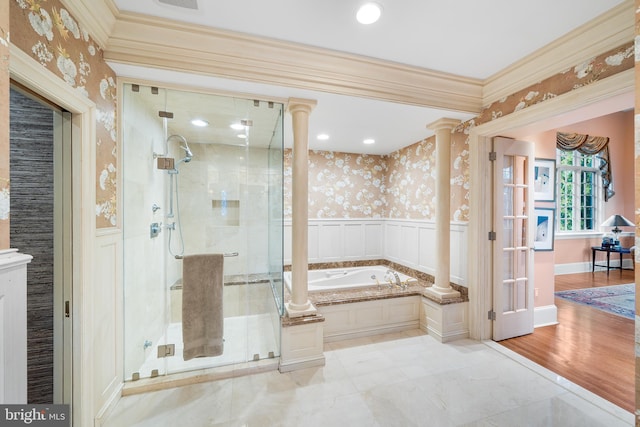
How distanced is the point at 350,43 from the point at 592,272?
23.2ft

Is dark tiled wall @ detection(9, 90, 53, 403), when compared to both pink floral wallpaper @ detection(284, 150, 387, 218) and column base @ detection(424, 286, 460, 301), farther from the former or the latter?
column base @ detection(424, 286, 460, 301)

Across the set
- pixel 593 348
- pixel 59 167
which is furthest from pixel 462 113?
pixel 59 167

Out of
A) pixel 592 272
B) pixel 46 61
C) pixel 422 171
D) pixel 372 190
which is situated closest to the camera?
pixel 46 61

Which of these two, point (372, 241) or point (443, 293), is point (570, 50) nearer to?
point (443, 293)

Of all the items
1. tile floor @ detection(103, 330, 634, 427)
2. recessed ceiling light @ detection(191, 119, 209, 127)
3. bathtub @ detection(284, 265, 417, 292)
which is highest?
recessed ceiling light @ detection(191, 119, 209, 127)

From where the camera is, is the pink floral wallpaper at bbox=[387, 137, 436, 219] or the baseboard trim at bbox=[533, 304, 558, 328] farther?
the pink floral wallpaper at bbox=[387, 137, 436, 219]

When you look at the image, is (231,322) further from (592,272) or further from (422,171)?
(592,272)

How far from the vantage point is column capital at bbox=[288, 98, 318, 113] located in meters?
2.21

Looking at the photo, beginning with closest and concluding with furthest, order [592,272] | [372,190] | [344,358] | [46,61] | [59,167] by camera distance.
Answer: [46,61] → [59,167] → [344,358] → [372,190] → [592,272]

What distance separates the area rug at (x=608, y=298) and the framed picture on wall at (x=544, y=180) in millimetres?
1699

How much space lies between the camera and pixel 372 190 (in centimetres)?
431

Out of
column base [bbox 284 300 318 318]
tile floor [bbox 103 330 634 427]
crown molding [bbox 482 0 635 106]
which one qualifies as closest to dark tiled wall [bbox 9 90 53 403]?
tile floor [bbox 103 330 634 427]

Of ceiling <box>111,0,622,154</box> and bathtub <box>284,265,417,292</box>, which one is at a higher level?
ceiling <box>111,0,622,154</box>

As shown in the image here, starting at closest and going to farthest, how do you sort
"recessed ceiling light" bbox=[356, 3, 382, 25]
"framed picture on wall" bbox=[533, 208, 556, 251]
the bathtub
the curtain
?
"recessed ceiling light" bbox=[356, 3, 382, 25] → "framed picture on wall" bbox=[533, 208, 556, 251] → the bathtub → the curtain
